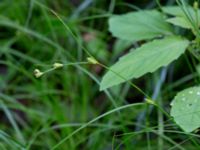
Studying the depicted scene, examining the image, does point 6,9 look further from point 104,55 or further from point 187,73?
point 187,73

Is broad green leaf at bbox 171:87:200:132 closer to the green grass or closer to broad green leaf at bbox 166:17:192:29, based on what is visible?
broad green leaf at bbox 166:17:192:29

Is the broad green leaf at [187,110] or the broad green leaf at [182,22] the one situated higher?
the broad green leaf at [182,22]

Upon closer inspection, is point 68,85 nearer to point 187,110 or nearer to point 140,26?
point 140,26

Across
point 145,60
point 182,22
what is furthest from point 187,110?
point 182,22

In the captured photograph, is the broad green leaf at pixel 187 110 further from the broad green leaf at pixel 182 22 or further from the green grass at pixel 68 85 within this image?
the green grass at pixel 68 85

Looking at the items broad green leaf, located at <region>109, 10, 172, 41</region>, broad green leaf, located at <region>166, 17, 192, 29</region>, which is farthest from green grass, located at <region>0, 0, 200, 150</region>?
broad green leaf, located at <region>166, 17, 192, 29</region>

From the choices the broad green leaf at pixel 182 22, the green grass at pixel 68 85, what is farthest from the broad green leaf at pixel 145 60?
the green grass at pixel 68 85
